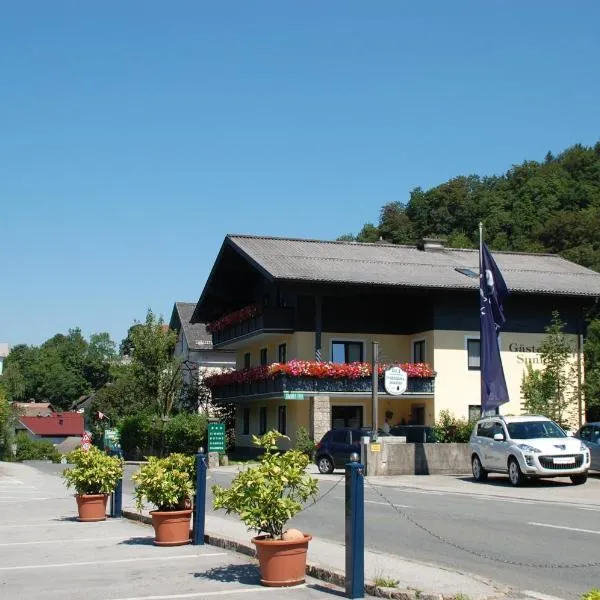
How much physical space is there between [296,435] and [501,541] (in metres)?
28.4

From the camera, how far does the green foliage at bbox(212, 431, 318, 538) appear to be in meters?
8.80

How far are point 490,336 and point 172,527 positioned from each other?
18849 mm

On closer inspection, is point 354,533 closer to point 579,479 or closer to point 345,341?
point 579,479

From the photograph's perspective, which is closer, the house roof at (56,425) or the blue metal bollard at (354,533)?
the blue metal bollard at (354,533)

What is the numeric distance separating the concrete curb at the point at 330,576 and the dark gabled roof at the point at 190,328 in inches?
2018

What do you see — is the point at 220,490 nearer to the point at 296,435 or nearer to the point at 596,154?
the point at 296,435

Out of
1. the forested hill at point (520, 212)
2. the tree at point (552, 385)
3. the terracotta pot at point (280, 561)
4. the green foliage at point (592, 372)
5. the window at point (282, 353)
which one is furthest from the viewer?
the forested hill at point (520, 212)

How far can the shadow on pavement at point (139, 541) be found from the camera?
12445 mm

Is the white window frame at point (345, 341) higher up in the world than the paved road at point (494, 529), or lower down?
higher up

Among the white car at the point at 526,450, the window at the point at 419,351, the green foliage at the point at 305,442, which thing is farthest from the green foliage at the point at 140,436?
the white car at the point at 526,450

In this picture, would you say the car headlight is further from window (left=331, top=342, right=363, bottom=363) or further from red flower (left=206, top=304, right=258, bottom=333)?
red flower (left=206, top=304, right=258, bottom=333)

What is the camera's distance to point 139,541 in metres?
12.7

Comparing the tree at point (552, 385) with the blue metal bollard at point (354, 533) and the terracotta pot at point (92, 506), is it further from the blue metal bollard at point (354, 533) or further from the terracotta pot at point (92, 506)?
the blue metal bollard at point (354, 533)

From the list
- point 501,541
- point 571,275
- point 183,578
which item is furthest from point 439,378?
point 183,578
